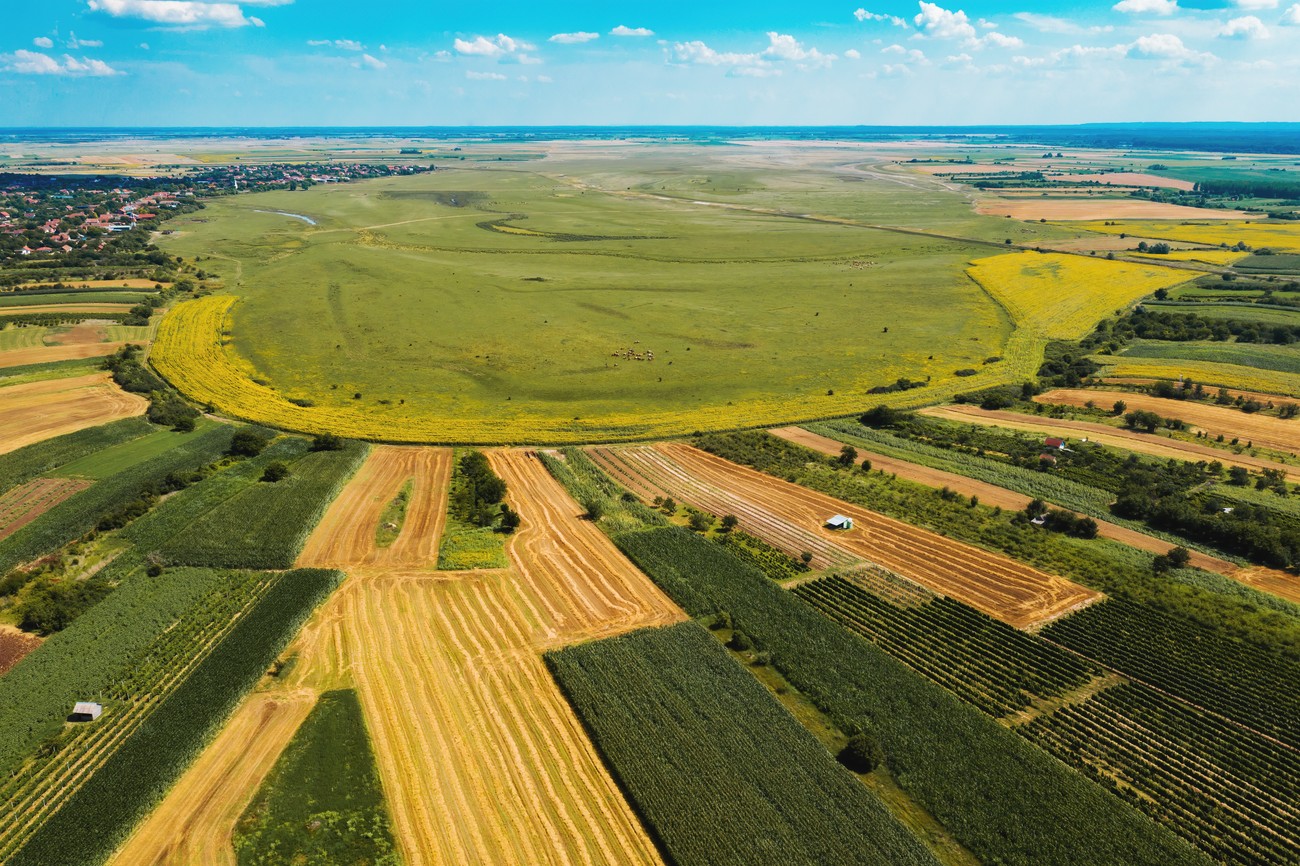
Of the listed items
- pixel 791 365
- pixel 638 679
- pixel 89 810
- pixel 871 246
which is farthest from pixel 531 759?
pixel 871 246

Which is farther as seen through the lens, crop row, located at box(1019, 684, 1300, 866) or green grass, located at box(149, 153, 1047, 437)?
green grass, located at box(149, 153, 1047, 437)

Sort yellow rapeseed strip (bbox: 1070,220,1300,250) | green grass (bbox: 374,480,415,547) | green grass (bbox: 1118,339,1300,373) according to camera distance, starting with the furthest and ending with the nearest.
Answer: yellow rapeseed strip (bbox: 1070,220,1300,250) → green grass (bbox: 1118,339,1300,373) → green grass (bbox: 374,480,415,547)

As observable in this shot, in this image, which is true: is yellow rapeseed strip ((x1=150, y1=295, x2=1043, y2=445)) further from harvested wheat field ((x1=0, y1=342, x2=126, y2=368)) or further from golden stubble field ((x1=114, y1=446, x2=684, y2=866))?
golden stubble field ((x1=114, y1=446, x2=684, y2=866))

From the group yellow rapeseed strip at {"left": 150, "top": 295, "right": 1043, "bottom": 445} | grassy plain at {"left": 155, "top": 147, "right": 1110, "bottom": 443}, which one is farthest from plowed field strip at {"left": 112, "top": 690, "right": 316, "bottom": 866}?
grassy plain at {"left": 155, "top": 147, "right": 1110, "bottom": 443}

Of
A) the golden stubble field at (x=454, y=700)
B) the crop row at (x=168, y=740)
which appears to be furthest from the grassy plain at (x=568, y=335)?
the crop row at (x=168, y=740)

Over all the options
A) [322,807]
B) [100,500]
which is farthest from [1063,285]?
[100,500]

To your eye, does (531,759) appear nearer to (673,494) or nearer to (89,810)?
(89,810)
